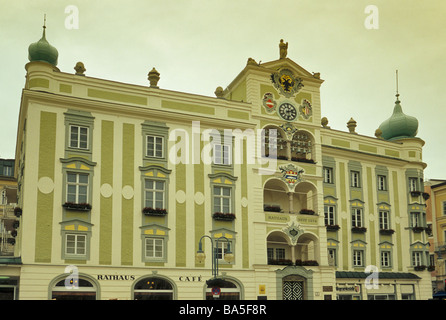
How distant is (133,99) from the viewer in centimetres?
4138

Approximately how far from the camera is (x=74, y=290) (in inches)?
1448

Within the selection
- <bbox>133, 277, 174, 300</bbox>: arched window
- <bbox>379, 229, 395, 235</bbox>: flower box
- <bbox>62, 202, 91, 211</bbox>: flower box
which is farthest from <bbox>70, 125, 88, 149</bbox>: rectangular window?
<bbox>379, 229, 395, 235</bbox>: flower box

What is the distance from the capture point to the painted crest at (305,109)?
47875 mm

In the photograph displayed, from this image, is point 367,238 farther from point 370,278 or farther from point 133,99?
point 133,99

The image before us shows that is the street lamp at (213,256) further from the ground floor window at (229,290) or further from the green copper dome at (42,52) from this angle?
the green copper dome at (42,52)

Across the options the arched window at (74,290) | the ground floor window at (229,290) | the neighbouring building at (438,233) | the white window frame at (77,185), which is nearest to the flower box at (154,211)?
the white window frame at (77,185)

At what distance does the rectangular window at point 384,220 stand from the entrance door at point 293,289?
1202cm

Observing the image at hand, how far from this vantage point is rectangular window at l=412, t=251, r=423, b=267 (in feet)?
174

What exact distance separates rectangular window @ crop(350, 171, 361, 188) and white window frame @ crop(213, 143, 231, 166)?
1422cm

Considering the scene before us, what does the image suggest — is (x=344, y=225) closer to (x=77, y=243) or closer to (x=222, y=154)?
(x=222, y=154)

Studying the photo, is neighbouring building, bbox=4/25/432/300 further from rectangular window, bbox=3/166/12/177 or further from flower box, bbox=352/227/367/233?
rectangular window, bbox=3/166/12/177

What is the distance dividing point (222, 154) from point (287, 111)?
24.4 ft

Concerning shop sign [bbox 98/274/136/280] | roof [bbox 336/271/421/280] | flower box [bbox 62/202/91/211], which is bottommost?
shop sign [bbox 98/274/136/280]
